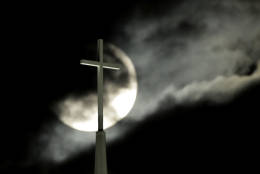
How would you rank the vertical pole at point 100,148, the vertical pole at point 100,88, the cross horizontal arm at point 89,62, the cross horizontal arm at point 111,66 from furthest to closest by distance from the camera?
the cross horizontal arm at point 111,66 < the cross horizontal arm at point 89,62 < the vertical pole at point 100,88 < the vertical pole at point 100,148

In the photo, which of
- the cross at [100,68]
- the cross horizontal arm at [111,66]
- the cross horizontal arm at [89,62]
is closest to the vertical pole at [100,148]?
the cross at [100,68]

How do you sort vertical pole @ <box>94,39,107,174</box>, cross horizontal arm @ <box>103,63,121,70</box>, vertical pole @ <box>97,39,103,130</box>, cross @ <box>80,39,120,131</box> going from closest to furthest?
vertical pole @ <box>94,39,107,174</box> → vertical pole @ <box>97,39,103,130</box> → cross @ <box>80,39,120,131</box> → cross horizontal arm @ <box>103,63,121,70</box>

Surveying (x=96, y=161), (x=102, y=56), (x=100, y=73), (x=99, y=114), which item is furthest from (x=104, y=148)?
(x=102, y=56)

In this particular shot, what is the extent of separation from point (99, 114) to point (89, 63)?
2.69 m

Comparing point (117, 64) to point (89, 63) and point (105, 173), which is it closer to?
point (89, 63)

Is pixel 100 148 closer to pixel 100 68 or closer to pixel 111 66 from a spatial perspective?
pixel 100 68

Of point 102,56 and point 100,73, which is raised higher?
point 102,56

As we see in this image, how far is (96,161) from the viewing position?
11242mm

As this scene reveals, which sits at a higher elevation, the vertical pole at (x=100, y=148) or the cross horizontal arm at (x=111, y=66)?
the cross horizontal arm at (x=111, y=66)

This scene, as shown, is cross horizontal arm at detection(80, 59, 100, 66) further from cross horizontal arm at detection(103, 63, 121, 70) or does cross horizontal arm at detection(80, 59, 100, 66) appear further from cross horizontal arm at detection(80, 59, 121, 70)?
cross horizontal arm at detection(103, 63, 121, 70)

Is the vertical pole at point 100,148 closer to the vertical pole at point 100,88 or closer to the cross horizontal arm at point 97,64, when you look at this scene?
the vertical pole at point 100,88

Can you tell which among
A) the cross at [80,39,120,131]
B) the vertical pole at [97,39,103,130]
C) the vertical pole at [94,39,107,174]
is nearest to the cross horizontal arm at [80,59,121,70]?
the cross at [80,39,120,131]

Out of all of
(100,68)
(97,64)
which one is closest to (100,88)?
(100,68)

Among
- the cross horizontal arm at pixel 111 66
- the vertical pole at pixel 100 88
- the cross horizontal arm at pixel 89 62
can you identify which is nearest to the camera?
the vertical pole at pixel 100 88
